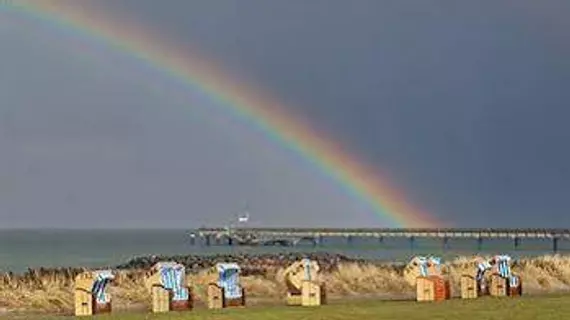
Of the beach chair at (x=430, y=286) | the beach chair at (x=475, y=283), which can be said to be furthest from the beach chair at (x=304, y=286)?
the beach chair at (x=475, y=283)

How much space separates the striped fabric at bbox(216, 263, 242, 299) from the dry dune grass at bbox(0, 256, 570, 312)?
10.2 feet

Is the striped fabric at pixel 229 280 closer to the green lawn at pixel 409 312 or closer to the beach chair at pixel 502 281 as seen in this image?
the green lawn at pixel 409 312

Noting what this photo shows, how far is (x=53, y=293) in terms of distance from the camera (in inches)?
1324

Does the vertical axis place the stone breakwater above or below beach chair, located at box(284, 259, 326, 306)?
below

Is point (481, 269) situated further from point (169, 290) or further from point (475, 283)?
point (169, 290)

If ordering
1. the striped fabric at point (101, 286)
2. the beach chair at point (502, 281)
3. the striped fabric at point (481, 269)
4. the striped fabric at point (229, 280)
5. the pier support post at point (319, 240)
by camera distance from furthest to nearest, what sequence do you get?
the pier support post at point (319, 240), the beach chair at point (502, 281), the striped fabric at point (481, 269), the striped fabric at point (229, 280), the striped fabric at point (101, 286)

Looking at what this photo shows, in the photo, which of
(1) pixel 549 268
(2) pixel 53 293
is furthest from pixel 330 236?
(2) pixel 53 293

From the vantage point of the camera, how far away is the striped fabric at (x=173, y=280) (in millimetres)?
29703

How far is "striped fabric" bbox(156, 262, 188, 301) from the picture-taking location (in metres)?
29.7

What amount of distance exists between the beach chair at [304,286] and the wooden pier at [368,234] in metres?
128

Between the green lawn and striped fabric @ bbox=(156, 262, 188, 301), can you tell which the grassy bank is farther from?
striped fabric @ bbox=(156, 262, 188, 301)

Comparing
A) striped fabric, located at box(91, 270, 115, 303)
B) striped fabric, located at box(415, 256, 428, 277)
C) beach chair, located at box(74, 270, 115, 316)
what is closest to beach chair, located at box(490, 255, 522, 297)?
striped fabric, located at box(415, 256, 428, 277)

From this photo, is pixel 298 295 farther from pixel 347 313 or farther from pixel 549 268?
pixel 549 268

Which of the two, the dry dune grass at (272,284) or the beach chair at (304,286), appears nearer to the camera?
the beach chair at (304,286)
